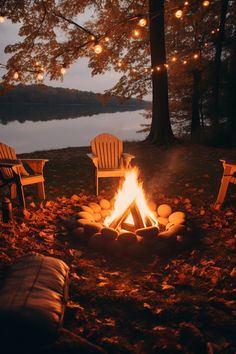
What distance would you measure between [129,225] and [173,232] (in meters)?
0.70

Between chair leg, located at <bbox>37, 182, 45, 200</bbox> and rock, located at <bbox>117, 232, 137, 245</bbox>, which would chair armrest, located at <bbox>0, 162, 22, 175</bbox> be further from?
rock, located at <bbox>117, 232, 137, 245</bbox>

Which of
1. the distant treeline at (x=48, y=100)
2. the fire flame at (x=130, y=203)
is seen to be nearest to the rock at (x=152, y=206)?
the fire flame at (x=130, y=203)

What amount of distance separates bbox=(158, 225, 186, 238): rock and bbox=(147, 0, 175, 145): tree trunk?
705 centimetres

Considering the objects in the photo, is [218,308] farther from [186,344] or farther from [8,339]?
[8,339]

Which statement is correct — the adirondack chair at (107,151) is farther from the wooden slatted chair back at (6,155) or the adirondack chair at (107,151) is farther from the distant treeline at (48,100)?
the distant treeline at (48,100)

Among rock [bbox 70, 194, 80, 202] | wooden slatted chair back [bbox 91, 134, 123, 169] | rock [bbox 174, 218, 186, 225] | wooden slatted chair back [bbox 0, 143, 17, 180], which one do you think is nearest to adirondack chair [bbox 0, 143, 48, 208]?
wooden slatted chair back [bbox 0, 143, 17, 180]

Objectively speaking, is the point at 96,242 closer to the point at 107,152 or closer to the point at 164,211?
the point at 164,211

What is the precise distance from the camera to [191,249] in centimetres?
400

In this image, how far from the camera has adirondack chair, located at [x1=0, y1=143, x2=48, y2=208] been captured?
16.3 feet

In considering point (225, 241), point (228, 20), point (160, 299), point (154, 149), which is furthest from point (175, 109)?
point (160, 299)

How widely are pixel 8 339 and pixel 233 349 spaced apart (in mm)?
1607

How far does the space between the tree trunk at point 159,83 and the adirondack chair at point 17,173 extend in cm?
629

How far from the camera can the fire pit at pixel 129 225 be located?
12.9ft

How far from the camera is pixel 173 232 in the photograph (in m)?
4.04
